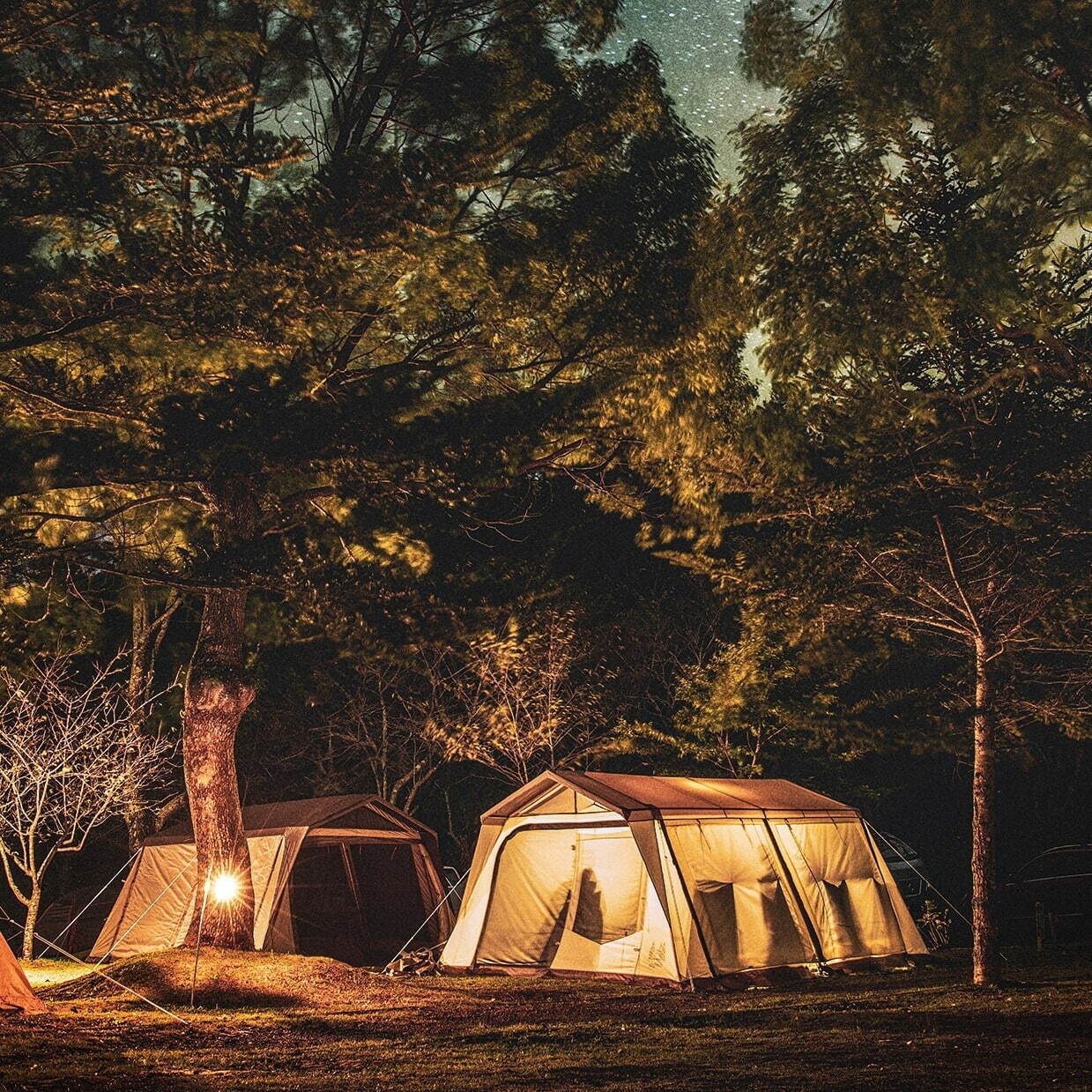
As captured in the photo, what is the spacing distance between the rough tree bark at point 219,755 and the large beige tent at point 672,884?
2.25m

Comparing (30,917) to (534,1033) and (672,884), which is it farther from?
(534,1033)

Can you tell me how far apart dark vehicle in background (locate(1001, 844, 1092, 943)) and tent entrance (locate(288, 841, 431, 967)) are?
775 centimetres

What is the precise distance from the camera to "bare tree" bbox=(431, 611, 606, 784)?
1772cm

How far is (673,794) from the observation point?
11531 mm

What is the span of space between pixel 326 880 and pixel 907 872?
8507 millimetres

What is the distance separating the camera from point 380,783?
1964cm

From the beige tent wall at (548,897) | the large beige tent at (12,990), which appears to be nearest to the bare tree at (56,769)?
the large beige tent at (12,990)

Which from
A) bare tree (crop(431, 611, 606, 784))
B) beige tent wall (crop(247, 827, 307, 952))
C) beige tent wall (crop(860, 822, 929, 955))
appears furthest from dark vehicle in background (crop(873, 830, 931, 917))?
beige tent wall (crop(247, 827, 307, 952))

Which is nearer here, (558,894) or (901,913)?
(558,894)

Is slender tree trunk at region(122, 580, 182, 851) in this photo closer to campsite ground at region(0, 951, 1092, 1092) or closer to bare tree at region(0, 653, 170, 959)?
bare tree at region(0, 653, 170, 959)

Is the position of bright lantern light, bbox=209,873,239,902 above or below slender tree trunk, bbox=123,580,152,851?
below

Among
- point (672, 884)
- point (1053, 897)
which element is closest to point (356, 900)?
point (672, 884)

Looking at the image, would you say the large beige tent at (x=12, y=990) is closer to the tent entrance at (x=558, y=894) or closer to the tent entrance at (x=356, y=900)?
the tent entrance at (x=558, y=894)

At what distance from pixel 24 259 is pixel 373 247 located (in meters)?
2.91
